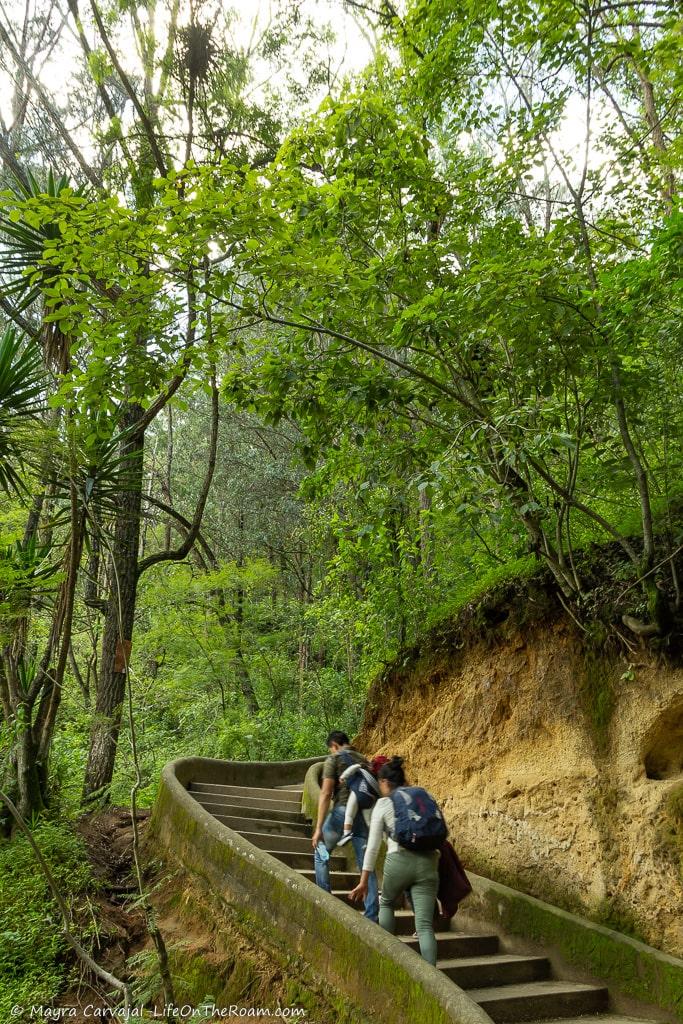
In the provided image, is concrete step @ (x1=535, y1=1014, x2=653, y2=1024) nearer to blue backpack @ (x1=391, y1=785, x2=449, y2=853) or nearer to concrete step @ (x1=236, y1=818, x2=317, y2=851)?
blue backpack @ (x1=391, y1=785, x2=449, y2=853)

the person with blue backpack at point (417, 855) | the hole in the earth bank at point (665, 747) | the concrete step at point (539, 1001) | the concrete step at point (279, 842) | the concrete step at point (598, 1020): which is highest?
the hole in the earth bank at point (665, 747)

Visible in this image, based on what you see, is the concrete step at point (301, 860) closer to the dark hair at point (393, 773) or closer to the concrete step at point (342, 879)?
the concrete step at point (342, 879)

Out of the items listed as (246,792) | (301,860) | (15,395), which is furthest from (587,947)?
(15,395)

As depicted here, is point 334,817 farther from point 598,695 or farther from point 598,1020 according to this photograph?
point 598,695

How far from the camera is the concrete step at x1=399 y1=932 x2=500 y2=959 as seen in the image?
608 centimetres

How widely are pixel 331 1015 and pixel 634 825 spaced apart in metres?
2.78

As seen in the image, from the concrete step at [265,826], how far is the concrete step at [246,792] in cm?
83

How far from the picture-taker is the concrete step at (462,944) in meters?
6.08

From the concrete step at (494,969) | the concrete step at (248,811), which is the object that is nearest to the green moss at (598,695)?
the concrete step at (494,969)

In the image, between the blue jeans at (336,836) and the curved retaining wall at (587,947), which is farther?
the blue jeans at (336,836)

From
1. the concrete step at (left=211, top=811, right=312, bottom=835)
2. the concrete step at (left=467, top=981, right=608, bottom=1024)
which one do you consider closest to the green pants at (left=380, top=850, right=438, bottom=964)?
the concrete step at (left=467, top=981, right=608, bottom=1024)

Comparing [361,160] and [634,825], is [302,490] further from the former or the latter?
[634,825]

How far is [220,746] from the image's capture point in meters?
14.1

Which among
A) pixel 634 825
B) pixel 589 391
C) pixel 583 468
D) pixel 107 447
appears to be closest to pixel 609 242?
pixel 589 391
